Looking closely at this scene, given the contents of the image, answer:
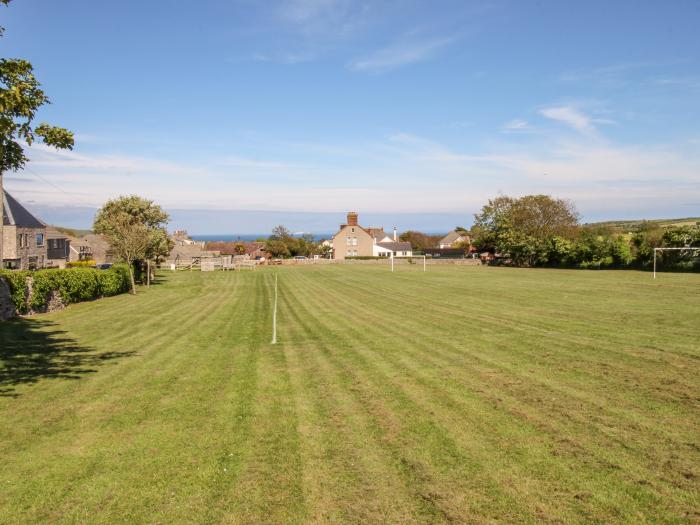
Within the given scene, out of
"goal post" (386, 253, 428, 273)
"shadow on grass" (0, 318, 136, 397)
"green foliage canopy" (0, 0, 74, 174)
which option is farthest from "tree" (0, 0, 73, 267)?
"goal post" (386, 253, 428, 273)

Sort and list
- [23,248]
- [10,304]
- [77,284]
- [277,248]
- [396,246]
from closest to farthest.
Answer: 1. [10,304]
2. [77,284]
3. [23,248]
4. [277,248]
5. [396,246]

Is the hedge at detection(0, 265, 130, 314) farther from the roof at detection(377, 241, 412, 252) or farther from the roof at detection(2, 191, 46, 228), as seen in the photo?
the roof at detection(377, 241, 412, 252)

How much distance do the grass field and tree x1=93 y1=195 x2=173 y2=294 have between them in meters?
19.9

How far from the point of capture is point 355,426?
806 cm

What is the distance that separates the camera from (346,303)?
2684cm

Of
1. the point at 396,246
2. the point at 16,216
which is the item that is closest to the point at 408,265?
the point at 396,246

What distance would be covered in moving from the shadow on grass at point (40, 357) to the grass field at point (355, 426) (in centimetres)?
8

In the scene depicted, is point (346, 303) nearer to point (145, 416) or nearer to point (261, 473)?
point (145, 416)

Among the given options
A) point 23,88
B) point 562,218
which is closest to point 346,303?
point 23,88

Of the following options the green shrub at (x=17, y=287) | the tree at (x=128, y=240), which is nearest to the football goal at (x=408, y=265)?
the tree at (x=128, y=240)

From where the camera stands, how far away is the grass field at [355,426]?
18.7 feet

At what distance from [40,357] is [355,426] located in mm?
10310

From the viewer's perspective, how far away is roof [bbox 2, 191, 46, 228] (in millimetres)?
47469

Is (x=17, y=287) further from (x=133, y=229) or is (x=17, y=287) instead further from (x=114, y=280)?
(x=133, y=229)
